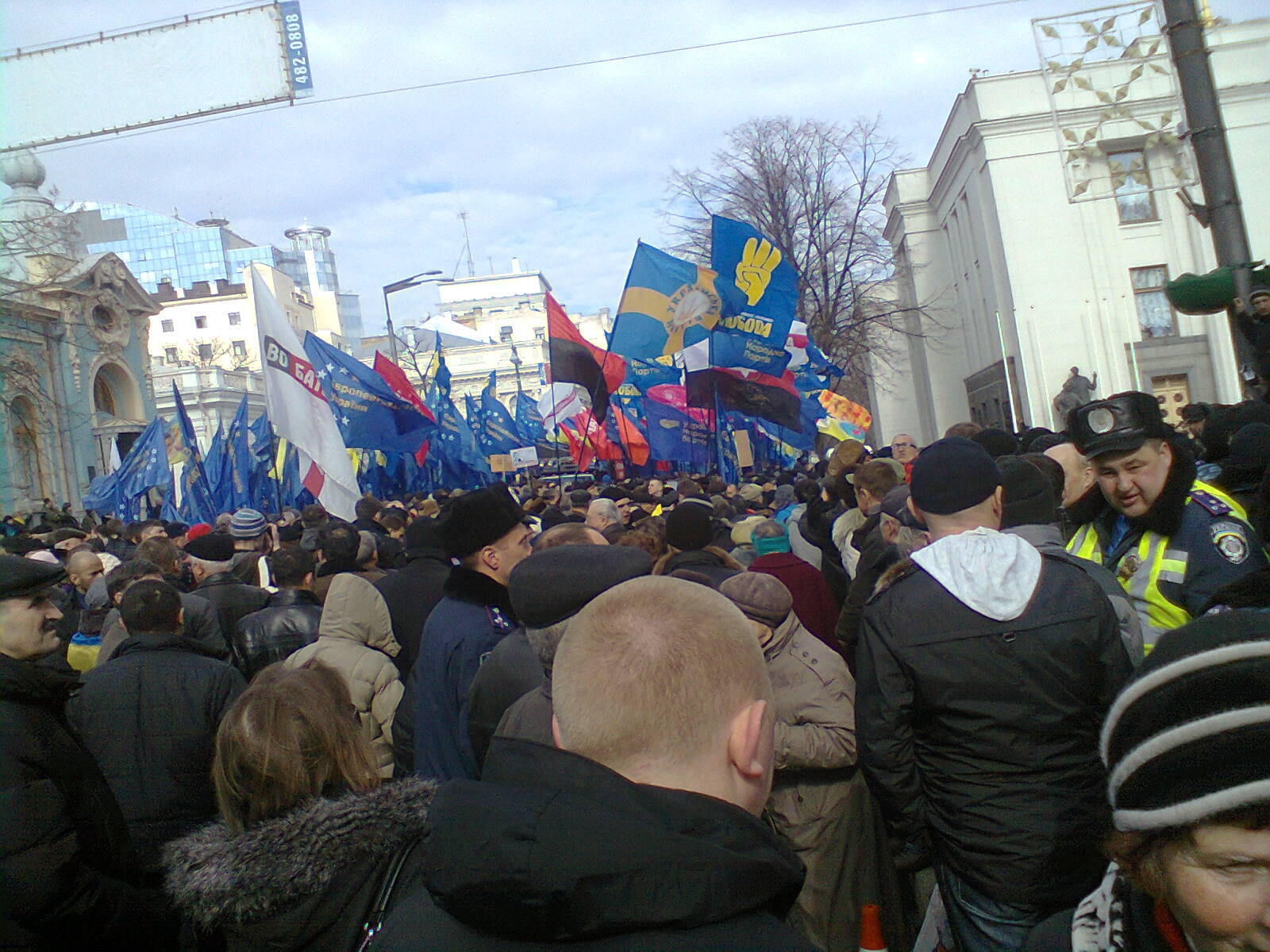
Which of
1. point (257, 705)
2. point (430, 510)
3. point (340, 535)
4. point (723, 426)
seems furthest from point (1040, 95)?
point (257, 705)

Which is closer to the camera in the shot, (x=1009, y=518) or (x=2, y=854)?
(x=2, y=854)

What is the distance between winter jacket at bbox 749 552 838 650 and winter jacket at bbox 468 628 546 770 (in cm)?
203

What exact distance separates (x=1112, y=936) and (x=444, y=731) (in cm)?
233

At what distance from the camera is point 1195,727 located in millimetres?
1433

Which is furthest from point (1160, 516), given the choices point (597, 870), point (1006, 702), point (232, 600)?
point (232, 600)

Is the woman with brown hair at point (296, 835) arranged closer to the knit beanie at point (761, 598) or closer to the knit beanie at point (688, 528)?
the knit beanie at point (761, 598)

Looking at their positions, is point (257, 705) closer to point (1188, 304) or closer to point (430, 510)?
point (1188, 304)

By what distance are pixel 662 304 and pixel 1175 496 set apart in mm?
8234

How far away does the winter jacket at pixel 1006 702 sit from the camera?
2.62 m

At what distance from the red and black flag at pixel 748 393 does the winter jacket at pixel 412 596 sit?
7.25 metres

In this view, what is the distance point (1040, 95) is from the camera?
100ft

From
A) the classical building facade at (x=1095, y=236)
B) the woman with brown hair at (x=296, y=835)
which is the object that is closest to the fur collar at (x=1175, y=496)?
the woman with brown hair at (x=296, y=835)

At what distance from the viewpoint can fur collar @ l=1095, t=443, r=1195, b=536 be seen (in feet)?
10.1

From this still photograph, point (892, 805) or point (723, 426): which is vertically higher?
point (723, 426)
